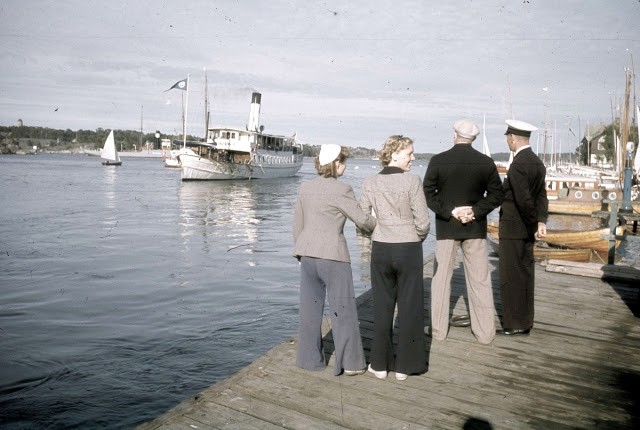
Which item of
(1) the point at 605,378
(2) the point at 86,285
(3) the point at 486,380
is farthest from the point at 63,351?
(1) the point at 605,378

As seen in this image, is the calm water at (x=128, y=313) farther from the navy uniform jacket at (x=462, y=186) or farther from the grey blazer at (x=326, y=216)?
the navy uniform jacket at (x=462, y=186)

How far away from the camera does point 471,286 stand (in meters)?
4.79

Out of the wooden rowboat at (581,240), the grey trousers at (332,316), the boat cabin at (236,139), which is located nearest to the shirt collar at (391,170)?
the grey trousers at (332,316)

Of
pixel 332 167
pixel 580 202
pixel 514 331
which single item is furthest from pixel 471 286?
pixel 580 202

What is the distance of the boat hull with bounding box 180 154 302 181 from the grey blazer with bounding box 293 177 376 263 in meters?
50.3

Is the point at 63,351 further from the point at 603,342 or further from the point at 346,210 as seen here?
the point at 603,342

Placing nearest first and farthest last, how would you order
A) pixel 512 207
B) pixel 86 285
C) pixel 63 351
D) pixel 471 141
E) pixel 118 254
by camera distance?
1. pixel 471 141
2. pixel 512 207
3. pixel 63 351
4. pixel 86 285
5. pixel 118 254

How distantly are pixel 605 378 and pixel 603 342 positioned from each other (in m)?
1.01

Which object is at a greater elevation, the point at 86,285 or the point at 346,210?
the point at 346,210

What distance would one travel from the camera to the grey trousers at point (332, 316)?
3939 mm

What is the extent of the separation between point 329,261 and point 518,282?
2109mm

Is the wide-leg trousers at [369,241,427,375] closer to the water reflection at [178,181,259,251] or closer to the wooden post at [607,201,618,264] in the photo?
the wooden post at [607,201,618,264]

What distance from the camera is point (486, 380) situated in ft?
12.7

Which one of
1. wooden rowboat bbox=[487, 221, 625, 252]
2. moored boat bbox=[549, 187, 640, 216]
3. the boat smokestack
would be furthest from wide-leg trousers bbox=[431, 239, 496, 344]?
the boat smokestack
